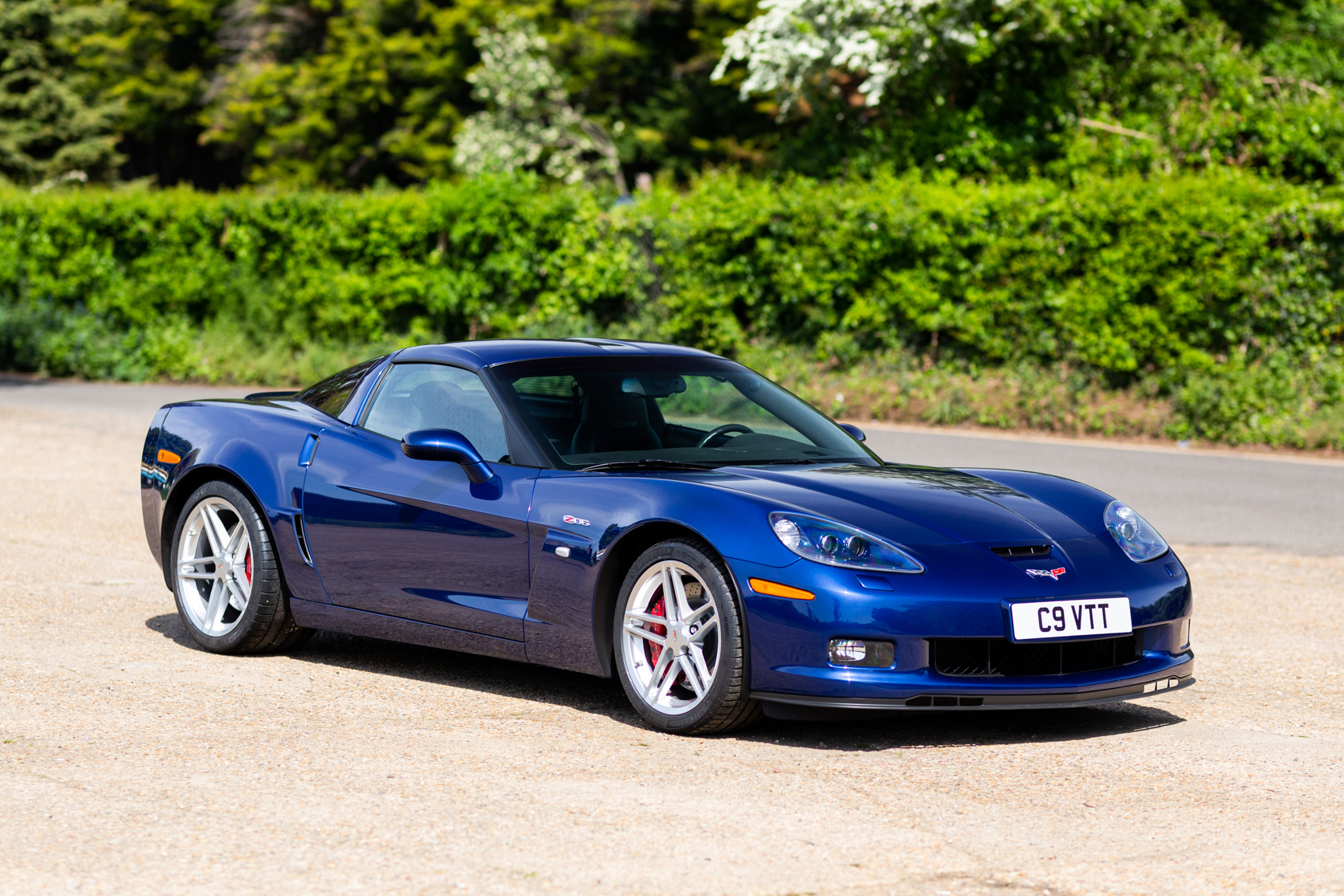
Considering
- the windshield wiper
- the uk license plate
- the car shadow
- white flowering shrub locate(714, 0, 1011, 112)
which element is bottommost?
the car shadow

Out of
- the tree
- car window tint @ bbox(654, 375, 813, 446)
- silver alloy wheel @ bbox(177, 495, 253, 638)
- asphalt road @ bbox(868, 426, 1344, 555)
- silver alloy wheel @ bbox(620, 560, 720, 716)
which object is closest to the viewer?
silver alloy wheel @ bbox(620, 560, 720, 716)

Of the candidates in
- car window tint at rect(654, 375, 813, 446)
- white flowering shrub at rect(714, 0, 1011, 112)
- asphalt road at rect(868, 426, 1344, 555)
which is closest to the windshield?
car window tint at rect(654, 375, 813, 446)

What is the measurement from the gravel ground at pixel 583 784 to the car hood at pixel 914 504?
67 cm

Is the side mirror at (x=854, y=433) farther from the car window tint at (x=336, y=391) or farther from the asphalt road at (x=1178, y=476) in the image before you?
the asphalt road at (x=1178, y=476)

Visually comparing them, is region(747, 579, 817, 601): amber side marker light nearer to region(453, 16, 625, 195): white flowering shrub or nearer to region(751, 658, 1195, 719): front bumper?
region(751, 658, 1195, 719): front bumper

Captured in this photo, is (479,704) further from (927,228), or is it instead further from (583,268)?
(583,268)

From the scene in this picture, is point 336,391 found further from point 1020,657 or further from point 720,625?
point 1020,657

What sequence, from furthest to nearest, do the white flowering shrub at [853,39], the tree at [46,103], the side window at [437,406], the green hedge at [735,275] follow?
1. the tree at [46,103]
2. the white flowering shrub at [853,39]
3. the green hedge at [735,275]
4. the side window at [437,406]

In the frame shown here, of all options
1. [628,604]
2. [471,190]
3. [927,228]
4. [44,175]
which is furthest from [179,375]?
[628,604]

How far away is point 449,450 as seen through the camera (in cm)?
588

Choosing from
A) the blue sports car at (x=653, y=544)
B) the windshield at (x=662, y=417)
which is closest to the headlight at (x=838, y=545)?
the blue sports car at (x=653, y=544)

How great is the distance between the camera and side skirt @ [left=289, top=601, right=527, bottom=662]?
5.82m

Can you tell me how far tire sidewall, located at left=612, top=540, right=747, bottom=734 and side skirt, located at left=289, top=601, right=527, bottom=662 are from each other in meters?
0.47

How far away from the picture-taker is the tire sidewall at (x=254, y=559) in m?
6.54
